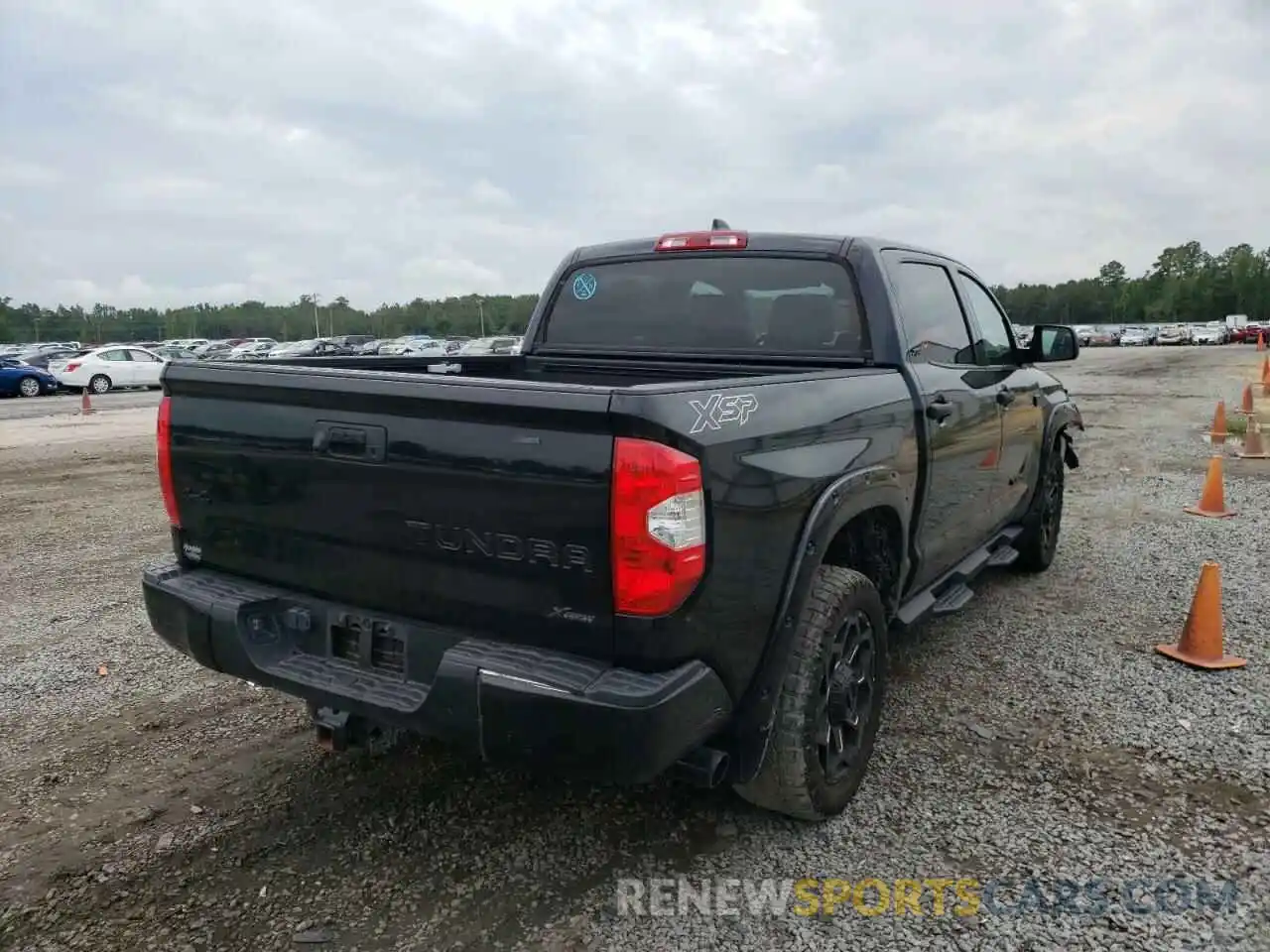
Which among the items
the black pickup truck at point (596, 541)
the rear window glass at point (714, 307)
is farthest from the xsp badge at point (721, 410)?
the rear window glass at point (714, 307)

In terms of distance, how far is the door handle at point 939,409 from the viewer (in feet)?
12.1

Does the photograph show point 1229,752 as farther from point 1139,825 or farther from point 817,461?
point 817,461

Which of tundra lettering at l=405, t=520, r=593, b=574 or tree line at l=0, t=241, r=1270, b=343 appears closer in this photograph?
tundra lettering at l=405, t=520, r=593, b=574

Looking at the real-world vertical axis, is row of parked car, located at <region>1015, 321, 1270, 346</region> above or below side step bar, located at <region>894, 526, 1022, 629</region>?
above

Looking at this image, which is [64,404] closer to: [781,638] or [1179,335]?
[781,638]

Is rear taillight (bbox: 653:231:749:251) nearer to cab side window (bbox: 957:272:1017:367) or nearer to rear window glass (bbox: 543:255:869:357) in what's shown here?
rear window glass (bbox: 543:255:869:357)

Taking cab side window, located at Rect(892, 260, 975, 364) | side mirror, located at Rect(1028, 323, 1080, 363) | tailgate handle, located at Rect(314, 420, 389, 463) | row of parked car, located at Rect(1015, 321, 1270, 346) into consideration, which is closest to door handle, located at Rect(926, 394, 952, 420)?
cab side window, located at Rect(892, 260, 975, 364)

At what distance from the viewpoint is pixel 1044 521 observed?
596cm

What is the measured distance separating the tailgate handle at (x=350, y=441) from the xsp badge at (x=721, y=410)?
2.90 ft

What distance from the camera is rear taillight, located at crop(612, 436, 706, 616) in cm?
227

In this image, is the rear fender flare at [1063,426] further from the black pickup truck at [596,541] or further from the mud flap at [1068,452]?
the black pickup truck at [596,541]

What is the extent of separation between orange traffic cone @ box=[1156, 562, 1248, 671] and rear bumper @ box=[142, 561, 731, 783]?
3.08 m

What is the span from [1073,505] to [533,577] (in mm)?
7306

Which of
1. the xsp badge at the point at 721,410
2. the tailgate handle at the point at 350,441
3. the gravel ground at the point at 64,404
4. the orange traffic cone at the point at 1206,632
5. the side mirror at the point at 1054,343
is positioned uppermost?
the side mirror at the point at 1054,343
